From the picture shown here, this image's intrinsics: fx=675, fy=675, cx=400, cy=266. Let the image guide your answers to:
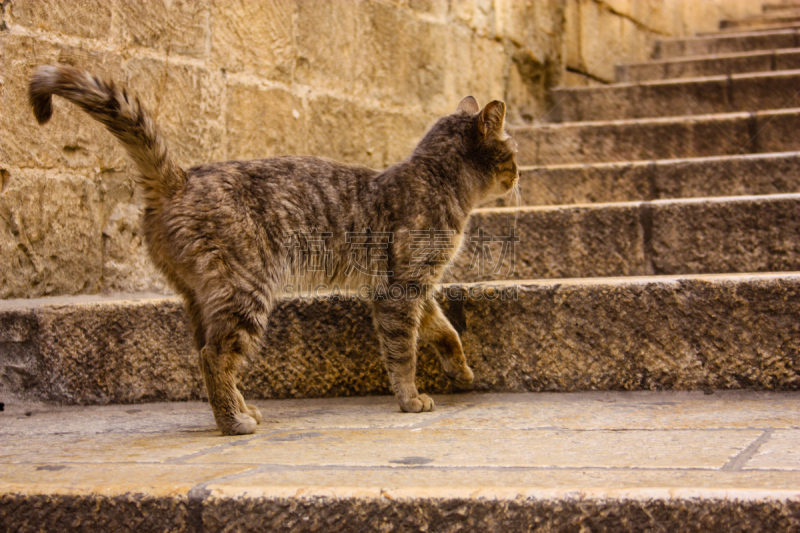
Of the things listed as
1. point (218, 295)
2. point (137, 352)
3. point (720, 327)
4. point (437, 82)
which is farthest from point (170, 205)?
point (437, 82)

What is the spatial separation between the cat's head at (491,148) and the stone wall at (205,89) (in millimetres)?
1375

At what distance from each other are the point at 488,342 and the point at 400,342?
15.6 inches

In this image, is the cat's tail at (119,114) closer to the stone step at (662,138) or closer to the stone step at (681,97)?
the stone step at (662,138)

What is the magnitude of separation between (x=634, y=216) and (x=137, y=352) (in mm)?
2419

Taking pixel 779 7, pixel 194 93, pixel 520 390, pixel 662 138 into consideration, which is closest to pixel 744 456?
pixel 520 390

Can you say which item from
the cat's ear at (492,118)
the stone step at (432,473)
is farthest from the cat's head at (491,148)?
the stone step at (432,473)

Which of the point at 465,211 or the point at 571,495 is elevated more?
the point at 465,211

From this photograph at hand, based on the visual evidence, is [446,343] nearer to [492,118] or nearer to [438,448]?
[438,448]

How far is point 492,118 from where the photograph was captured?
9.60ft

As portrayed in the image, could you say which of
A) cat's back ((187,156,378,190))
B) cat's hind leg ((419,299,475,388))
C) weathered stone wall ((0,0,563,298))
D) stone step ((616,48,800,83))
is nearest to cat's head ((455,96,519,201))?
cat's back ((187,156,378,190))

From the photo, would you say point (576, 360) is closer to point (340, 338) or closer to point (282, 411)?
point (340, 338)

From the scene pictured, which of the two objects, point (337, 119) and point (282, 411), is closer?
point (282, 411)

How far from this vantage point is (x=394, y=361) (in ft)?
8.79

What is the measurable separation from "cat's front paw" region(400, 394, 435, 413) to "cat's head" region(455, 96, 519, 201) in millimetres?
998
